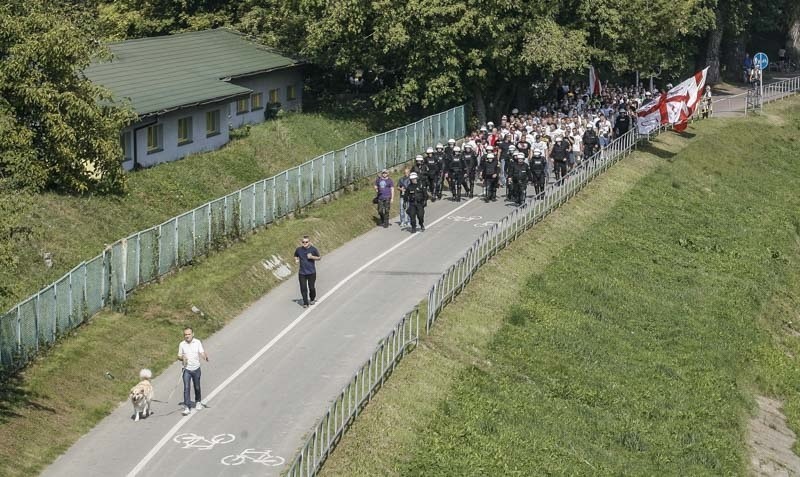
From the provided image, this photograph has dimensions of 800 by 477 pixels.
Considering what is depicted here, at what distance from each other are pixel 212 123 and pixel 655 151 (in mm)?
17334

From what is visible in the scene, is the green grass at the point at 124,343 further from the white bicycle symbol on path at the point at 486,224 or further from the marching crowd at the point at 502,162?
the white bicycle symbol on path at the point at 486,224

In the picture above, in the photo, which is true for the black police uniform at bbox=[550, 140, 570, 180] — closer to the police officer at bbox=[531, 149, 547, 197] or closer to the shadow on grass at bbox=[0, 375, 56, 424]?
the police officer at bbox=[531, 149, 547, 197]

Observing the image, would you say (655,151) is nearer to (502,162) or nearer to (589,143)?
(589,143)

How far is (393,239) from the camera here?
125 feet

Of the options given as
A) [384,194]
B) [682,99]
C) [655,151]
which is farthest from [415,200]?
[655,151]

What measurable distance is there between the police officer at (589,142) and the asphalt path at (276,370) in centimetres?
926

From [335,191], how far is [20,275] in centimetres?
1327

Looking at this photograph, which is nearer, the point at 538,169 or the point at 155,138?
the point at 538,169

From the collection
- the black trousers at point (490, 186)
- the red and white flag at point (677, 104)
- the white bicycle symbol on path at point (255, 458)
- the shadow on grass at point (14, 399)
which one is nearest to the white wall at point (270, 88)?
the black trousers at point (490, 186)

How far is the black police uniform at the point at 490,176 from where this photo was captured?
42.0 meters

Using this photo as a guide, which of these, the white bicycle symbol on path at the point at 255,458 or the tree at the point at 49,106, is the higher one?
the tree at the point at 49,106

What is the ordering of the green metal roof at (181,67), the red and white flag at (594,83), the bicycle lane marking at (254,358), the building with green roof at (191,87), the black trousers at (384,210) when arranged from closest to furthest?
the bicycle lane marking at (254,358), the black trousers at (384,210), the building with green roof at (191,87), the green metal roof at (181,67), the red and white flag at (594,83)

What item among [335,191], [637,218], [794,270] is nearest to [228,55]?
[335,191]

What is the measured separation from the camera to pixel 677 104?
51.8 m
